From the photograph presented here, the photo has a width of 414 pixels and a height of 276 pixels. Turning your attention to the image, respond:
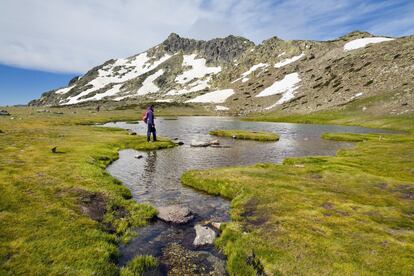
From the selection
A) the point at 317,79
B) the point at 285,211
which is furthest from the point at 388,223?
the point at 317,79

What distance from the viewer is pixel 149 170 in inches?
1275

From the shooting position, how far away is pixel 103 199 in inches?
787

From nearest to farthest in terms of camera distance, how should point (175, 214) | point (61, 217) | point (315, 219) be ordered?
1. point (61, 217)
2. point (315, 219)
3. point (175, 214)

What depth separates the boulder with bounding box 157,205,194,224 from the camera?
718 inches

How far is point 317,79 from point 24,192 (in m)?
191

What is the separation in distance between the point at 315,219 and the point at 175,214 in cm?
894

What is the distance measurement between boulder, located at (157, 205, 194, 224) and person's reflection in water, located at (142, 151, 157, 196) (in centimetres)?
590

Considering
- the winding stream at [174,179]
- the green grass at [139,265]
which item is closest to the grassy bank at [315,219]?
the winding stream at [174,179]

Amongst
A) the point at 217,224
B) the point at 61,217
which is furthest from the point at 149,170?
the point at 61,217

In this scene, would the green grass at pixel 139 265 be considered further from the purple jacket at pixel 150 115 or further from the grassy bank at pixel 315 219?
the purple jacket at pixel 150 115

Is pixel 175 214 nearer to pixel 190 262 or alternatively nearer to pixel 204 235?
pixel 204 235

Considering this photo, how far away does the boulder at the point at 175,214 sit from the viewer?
18234mm

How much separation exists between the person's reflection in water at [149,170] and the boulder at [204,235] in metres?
9.41

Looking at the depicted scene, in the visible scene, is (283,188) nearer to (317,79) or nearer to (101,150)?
(101,150)
